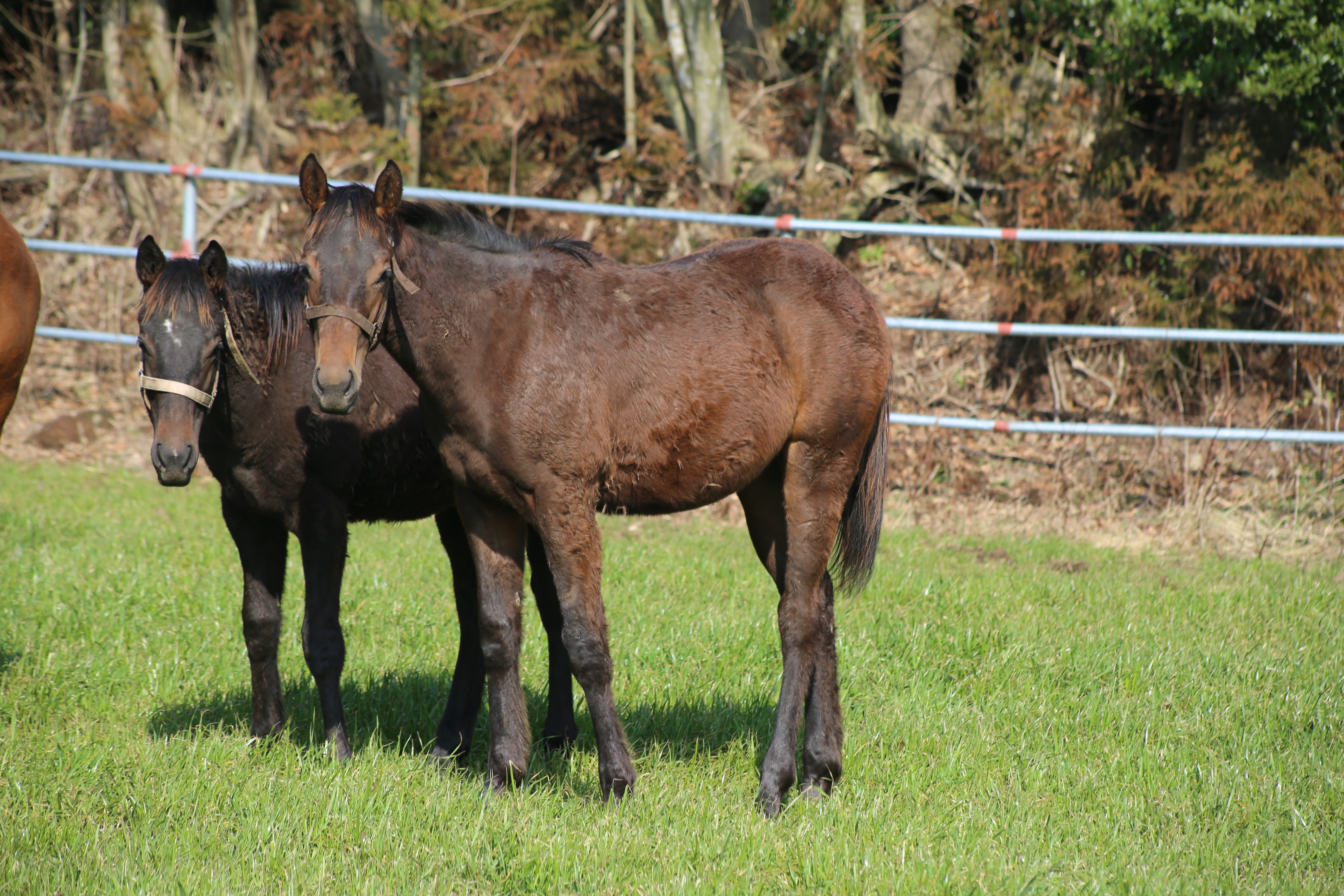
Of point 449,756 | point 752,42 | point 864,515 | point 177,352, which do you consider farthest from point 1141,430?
point 752,42

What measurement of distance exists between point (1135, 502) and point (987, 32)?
5.37 m

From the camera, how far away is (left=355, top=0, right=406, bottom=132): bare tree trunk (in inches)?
482

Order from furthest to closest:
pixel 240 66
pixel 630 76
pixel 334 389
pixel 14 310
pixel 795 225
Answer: pixel 240 66 < pixel 630 76 < pixel 795 225 < pixel 14 310 < pixel 334 389

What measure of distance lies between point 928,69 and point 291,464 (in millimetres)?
9787

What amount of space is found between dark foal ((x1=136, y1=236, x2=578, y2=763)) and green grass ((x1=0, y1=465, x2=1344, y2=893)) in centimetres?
31

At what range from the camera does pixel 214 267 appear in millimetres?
4047

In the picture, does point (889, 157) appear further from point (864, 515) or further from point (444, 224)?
point (444, 224)

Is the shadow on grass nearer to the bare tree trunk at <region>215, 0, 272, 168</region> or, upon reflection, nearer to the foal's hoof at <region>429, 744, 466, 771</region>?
the foal's hoof at <region>429, 744, 466, 771</region>

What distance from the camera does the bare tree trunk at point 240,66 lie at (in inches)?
506

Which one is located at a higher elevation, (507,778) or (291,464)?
(291,464)

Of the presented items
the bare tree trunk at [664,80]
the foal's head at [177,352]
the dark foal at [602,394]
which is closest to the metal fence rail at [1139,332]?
the dark foal at [602,394]

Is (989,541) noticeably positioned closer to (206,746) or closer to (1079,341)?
(1079,341)

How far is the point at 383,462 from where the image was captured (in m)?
4.48

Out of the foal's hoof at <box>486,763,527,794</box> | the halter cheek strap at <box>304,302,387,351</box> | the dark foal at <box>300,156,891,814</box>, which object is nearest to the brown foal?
the dark foal at <box>300,156,891,814</box>
